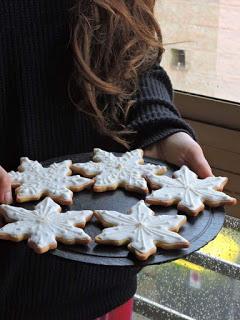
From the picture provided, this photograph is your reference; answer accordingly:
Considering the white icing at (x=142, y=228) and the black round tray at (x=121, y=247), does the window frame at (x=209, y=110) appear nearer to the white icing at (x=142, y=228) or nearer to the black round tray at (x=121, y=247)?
the black round tray at (x=121, y=247)

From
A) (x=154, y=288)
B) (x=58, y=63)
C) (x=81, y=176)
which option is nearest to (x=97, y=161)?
(x=81, y=176)

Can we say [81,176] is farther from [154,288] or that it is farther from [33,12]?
[154,288]

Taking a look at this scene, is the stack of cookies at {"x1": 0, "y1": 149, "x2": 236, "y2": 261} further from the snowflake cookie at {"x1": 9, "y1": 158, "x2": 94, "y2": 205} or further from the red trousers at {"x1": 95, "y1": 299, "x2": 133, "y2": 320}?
the red trousers at {"x1": 95, "y1": 299, "x2": 133, "y2": 320}

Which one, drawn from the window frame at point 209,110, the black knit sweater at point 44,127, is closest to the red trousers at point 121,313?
the black knit sweater at point 44,127

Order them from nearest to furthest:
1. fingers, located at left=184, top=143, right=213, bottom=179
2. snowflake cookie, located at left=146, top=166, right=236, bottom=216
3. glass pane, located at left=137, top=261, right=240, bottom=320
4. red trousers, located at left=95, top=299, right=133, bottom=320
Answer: snowflake cookie, located at left=146, top=166, right=236, bottom=216, fingers, located at left=184, top=143, right=213, bottom=179, red trousers, located at left=95, top=299, right=133, bottom=320, glass pane, located at left=137, top=261, right=240, bottom=320

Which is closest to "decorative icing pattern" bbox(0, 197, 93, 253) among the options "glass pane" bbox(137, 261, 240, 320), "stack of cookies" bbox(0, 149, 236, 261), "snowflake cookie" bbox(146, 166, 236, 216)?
"stack of cookies" bbox(0, 149, 236, 261)

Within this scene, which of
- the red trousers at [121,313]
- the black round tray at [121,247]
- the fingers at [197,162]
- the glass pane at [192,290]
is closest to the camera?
the black round tray at [121,247]
